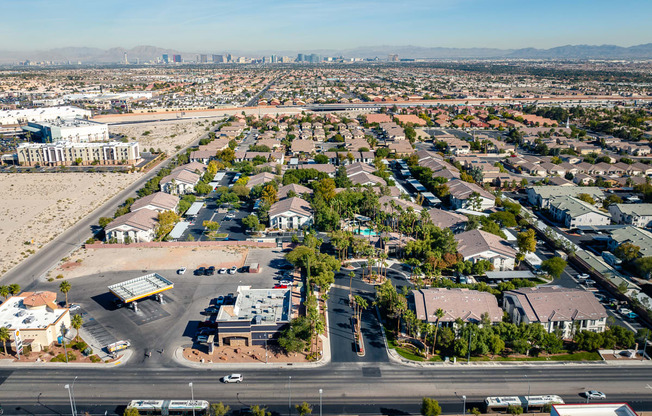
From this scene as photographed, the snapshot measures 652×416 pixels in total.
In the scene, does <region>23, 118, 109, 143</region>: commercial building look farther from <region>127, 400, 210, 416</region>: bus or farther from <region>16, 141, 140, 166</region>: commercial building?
<region>127, 400, 210, 416</region>: bus

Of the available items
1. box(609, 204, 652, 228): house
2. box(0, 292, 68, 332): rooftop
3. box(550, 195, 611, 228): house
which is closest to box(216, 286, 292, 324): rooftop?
box(0, 292, 68, 332): rooftop

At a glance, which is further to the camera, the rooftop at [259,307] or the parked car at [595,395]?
the rooftop at [259,307]

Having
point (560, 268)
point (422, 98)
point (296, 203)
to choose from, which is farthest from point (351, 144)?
point (422, 98)

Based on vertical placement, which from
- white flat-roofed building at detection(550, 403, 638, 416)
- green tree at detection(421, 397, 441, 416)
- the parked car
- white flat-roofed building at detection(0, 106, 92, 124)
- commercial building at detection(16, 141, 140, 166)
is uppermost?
white flat-roofed building at detection(0, 106, 92, 124)

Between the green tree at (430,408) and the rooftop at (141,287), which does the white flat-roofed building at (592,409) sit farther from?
the rooftop at (141,287)

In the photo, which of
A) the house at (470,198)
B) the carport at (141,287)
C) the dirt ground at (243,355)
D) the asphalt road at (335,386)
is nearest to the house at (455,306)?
the asphalt road at (335,386)

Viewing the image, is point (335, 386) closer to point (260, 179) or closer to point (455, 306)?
point (455, 306)

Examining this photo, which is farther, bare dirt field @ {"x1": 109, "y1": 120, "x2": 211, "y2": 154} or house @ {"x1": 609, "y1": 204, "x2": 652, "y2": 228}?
bare dirt field @ {"x1": 109, "y1": 120, "x2": 211, "y2": 154}
